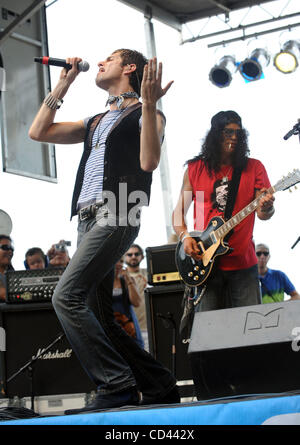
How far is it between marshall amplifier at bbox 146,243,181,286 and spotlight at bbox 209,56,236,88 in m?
5.59

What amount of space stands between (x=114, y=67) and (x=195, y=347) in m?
1.44

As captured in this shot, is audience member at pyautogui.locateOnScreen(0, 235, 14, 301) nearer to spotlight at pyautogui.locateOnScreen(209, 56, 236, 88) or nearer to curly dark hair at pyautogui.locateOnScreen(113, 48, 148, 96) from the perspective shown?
curly dark hair at pyautogui.locateOnScreen(113, 48, 148, 96)

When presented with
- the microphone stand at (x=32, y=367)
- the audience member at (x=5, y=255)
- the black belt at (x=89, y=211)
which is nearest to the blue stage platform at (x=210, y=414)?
the black belt at (x=89, y=211)

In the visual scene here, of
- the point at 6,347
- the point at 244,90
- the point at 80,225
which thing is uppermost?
the point at 244,90

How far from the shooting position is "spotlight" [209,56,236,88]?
9914 millimetres

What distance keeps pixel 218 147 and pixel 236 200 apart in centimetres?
35

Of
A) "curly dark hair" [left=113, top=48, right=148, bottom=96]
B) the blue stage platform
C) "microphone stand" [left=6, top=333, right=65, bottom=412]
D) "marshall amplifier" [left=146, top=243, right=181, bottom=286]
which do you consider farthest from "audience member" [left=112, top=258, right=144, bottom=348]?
the blue stage platform

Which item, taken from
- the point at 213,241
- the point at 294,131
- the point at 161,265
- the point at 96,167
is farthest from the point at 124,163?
the point at 161,265

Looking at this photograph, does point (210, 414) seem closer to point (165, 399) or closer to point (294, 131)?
point (165, 399)

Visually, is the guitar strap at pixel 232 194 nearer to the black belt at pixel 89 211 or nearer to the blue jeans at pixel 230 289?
the blue jeans at pixel 230 289

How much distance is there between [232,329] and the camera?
8.20ft

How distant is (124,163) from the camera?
9.95 feet
